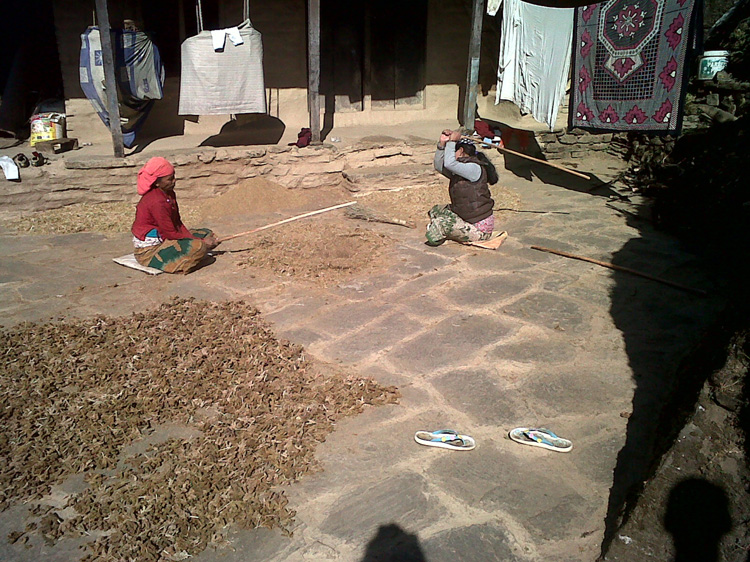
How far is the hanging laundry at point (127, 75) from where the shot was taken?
7766 mm

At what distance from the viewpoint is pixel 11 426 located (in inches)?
126

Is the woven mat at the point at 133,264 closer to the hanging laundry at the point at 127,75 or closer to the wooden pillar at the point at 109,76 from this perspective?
the wooden pillar at the point at 109,76

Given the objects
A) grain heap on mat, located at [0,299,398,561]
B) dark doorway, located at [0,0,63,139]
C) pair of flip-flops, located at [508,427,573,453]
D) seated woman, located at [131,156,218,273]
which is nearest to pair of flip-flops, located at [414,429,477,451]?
pair of flip-flops, located at [508,427,573,453]

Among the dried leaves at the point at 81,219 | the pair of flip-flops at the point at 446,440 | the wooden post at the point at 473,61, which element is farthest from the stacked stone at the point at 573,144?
the pair of flip-flops at the point at 446,440

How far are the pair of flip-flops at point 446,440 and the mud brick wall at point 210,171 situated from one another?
5.55 m

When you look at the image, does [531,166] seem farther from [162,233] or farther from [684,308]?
[162,233]

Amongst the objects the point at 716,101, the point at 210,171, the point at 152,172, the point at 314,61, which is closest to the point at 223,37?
the point at 314,61

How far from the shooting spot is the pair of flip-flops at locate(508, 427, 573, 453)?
3.15m

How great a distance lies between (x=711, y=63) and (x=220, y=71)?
675 centimetres

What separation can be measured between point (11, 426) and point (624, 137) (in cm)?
926


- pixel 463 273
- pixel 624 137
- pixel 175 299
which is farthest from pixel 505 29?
pixel 175 299

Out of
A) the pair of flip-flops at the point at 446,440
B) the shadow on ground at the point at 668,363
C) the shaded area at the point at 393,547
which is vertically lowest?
the shaded area at the point at 393,547

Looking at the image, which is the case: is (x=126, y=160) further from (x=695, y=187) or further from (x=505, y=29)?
(x=695, y=187)

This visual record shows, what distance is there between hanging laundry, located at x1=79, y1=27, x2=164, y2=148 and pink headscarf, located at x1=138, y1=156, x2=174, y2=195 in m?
3.25
